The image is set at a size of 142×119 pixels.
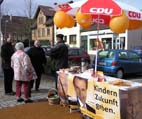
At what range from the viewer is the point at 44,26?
74062mm

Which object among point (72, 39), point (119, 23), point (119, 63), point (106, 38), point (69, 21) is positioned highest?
point (69, 21)

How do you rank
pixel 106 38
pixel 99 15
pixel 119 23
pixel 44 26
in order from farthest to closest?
pixel 44 26 < pixel 106 38 < pixel 99 15 < pixel 119 23

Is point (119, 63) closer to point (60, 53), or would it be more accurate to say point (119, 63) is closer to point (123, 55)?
point (123, 55)

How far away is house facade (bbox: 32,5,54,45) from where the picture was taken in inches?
2733

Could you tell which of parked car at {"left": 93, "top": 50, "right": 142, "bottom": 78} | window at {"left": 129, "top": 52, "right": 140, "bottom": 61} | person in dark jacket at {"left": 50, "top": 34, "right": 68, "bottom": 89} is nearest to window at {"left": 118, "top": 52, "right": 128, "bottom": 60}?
parked car at {"left": 93, "top": 50, "right": 142, "bottom": 78}

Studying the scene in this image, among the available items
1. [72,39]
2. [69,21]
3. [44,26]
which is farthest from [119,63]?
[44,26]

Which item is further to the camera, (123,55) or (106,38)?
(106,38)

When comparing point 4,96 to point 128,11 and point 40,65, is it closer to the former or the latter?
point 40,65

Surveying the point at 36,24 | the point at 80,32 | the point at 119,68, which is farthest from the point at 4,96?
the point at 36,24

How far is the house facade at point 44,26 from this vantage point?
69419 mm

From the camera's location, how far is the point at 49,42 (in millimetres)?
68688

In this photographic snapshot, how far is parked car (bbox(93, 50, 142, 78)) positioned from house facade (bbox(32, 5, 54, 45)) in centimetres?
5037

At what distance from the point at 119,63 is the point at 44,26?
5825 centimetres

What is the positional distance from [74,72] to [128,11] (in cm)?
207
